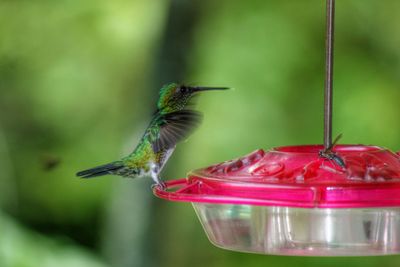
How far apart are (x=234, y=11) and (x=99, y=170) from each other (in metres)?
3.64

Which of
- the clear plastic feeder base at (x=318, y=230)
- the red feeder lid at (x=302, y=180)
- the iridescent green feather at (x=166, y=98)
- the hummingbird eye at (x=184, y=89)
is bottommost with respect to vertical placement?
the clear plastic feeder base at (x=318, y=230)

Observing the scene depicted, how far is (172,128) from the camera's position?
3086 millimetres

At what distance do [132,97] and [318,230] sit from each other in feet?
13.6

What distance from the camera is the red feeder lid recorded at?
2174mm

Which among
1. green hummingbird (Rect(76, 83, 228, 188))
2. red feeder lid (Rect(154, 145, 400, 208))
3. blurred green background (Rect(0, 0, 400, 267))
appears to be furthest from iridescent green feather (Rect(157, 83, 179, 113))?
blurred green background (Rect(0, 0, 400, 267))

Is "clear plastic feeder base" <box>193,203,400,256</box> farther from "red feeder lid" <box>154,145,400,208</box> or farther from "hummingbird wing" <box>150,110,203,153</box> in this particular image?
"hummingbird wing" <box>150,110,203,153</box>

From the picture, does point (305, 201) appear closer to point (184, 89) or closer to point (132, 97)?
point (184, 89)

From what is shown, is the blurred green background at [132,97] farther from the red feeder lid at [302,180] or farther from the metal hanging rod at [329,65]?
the metal hanging rod at [329,65]

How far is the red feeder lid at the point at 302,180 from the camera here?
Answer: 2174mm

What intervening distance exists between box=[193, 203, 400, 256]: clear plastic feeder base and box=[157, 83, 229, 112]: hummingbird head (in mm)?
830

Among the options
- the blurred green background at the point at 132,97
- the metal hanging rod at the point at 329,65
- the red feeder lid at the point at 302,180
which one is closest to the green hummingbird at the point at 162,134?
the red feeder lid at the point at 302,180

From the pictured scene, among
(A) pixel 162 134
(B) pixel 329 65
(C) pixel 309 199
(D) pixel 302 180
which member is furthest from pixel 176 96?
(C) pixel 309 199

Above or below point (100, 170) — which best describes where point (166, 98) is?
above

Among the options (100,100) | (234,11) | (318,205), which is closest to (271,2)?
(234,11)
